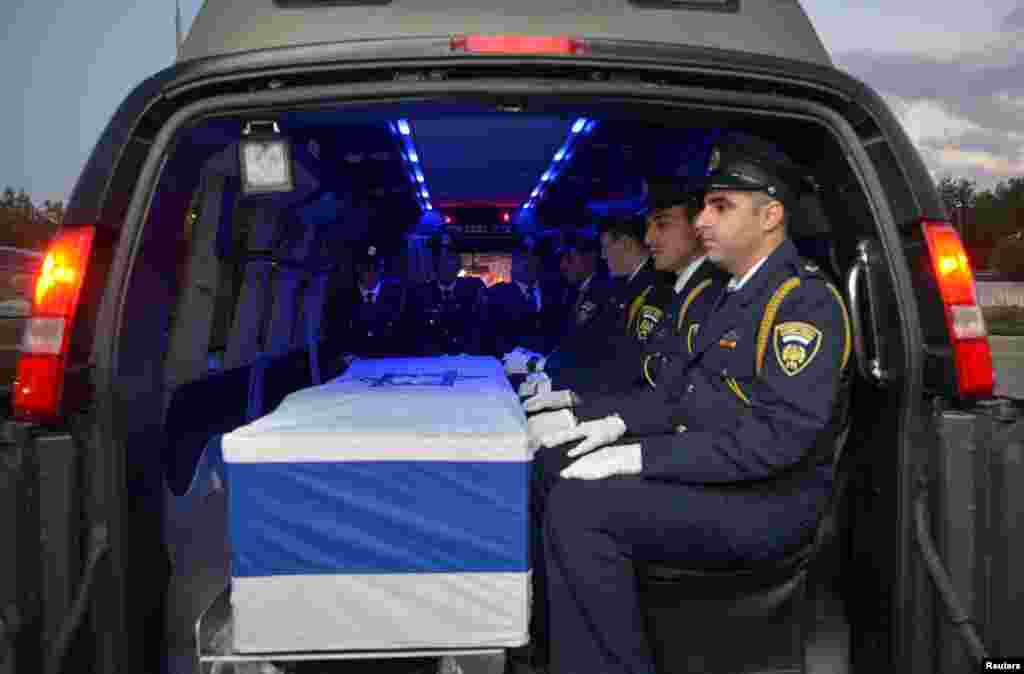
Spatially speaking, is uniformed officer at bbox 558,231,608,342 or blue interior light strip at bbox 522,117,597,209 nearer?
blue interior light strip at bbox 522,117,597,209

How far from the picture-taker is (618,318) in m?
4.97

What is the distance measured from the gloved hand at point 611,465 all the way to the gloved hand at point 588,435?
241 mm

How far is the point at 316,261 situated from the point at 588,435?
366 centimetres

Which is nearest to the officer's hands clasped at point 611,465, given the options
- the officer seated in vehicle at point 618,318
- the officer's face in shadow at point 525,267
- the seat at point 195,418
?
the seat at point 195,418

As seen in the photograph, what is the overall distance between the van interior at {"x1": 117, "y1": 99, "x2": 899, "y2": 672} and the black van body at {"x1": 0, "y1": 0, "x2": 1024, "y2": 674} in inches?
1.7

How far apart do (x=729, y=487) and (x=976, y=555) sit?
2.30 ft

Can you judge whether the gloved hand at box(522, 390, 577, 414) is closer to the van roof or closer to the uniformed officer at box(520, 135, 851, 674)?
the uniformed officer at box(520, 135, 851, 674)

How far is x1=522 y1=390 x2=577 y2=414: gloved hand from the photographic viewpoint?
4035 millimetres

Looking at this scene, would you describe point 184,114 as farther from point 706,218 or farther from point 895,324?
point 895,324

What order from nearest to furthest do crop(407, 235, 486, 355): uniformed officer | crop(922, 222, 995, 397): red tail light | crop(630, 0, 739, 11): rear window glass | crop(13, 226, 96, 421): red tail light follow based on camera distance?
1. crop(13, 226, 96, 421): red tail light
2. crop(922, 222, 995, 397): red tail light
3. crop(630, 0, 739, 11): rear window glass
4. crop(407, 235, 486, 355): uniformed officer

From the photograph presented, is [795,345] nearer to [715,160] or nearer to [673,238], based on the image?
[715,160]

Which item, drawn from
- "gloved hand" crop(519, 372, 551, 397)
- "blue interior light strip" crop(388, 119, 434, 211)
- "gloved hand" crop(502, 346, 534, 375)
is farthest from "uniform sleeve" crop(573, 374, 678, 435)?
"gloved hand" crop(502, 346, 534, 375)

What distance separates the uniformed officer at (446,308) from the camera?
8.44 m

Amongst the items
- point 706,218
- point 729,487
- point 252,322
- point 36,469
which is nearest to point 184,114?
point 36,469
